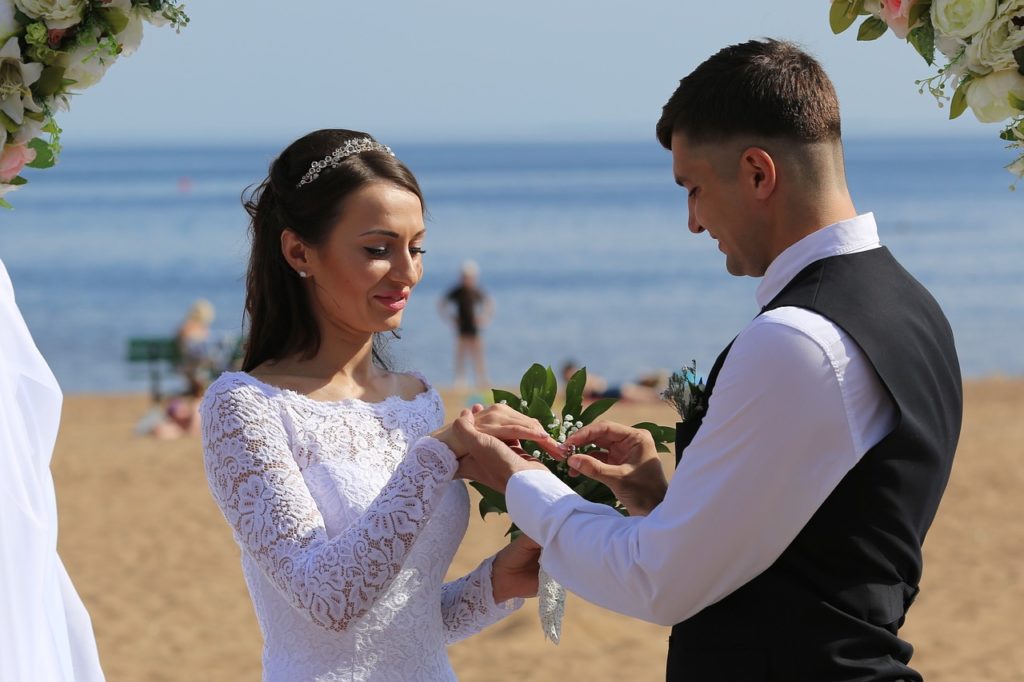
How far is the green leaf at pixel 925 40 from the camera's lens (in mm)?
2916

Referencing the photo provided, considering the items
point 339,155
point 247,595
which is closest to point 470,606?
point 339,155

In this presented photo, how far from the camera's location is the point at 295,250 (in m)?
3.49

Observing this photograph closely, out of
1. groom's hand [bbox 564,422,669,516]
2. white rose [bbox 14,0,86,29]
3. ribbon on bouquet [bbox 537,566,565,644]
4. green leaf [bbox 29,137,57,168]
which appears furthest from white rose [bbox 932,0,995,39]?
green leaf [bbox 29,137,57,168]

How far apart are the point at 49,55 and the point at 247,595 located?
6993 millimetres

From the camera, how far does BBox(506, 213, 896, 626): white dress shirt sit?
8.11 ft

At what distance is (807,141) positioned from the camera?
2.65 m

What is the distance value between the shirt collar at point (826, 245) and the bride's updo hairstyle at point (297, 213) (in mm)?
1176

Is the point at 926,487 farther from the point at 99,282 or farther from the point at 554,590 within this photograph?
the point at 99,282

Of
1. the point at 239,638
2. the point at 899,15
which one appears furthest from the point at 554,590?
the point at 239,638

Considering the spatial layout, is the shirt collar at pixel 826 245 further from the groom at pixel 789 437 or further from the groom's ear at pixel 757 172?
the groom's ear at pixel 757 172

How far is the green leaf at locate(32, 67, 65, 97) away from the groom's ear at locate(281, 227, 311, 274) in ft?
2.30

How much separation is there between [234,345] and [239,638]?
7299 mm

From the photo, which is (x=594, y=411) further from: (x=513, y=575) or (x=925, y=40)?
(x=925, y=40)

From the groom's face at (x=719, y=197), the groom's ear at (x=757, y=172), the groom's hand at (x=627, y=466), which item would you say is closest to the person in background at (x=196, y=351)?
the groom's hand at (x=627, y=466)
